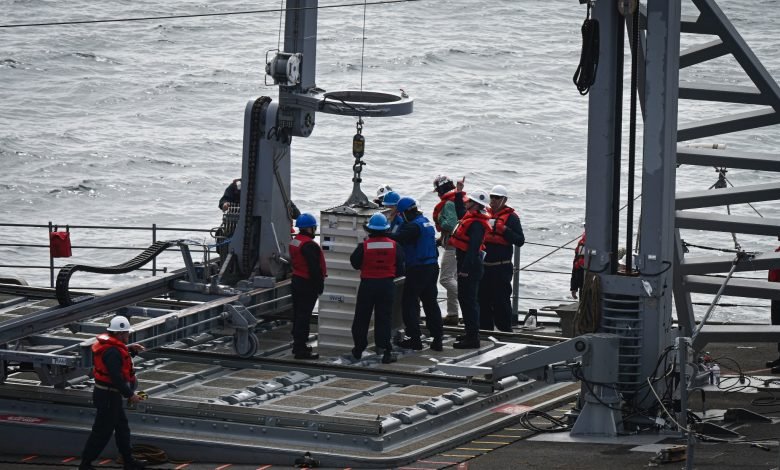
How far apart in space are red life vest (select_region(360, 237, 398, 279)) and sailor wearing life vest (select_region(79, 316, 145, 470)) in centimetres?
368

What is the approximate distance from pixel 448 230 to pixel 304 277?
248 centimetres

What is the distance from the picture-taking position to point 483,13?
232 ft

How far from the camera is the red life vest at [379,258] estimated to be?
57.9ft

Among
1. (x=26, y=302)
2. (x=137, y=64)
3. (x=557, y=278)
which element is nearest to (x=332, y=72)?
(x=137, y=64)

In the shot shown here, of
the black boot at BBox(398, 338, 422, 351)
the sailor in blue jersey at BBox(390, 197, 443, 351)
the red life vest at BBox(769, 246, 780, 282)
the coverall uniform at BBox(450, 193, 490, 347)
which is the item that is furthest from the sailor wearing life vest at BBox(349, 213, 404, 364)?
the red life vest at BBox(769, 246, 780, 282)

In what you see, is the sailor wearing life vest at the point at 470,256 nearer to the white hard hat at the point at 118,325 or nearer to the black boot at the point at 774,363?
the black boot at the point at 774,363

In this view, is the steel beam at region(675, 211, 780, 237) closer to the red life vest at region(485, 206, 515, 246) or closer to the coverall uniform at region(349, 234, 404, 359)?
the red life vest at region(485, 206, 515, 246)

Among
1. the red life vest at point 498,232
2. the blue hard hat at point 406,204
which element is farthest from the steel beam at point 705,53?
the blue hard hat at point 406,204

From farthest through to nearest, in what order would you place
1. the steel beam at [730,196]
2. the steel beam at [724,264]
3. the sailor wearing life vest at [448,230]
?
the sailor wearing life vest at [448,230] < the steel beam at [730,196] < the steel beam at [724,264]

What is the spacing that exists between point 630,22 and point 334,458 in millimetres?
5174

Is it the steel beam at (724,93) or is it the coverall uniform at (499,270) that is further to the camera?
the coverall uniform at (499,270)

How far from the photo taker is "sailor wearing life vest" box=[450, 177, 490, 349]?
18.4 meters

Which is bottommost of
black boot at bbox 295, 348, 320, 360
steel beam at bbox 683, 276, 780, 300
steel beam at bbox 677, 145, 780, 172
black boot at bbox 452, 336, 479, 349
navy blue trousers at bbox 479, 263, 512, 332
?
black boot at bbox 295, 348, 320, 360

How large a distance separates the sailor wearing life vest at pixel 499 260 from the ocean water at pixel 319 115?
1367 cm
